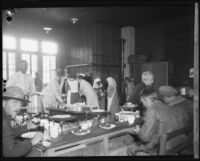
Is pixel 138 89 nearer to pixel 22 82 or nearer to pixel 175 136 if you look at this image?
pixel 175 136

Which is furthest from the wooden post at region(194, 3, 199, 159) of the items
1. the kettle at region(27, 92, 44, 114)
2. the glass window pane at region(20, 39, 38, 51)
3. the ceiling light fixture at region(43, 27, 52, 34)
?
the ceiling light fixture at region(43, 27, 52, 34)

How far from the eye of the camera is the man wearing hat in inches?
93.2

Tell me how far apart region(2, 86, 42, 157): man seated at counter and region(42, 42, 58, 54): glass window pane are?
484 cm

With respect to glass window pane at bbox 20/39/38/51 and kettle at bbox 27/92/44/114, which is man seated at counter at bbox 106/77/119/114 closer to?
kettle at bbox 27/92/44/114

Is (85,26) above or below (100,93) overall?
above

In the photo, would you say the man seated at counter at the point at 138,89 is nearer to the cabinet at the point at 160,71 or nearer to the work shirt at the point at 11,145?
the work shirt at the point at 11,145

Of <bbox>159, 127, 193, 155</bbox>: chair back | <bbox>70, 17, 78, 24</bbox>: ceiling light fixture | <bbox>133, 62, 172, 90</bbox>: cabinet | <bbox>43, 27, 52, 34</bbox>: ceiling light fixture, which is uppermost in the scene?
<bbox>70, 17, 78, 24</bbox>: ceiling light fixture

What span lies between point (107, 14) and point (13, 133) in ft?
16.3

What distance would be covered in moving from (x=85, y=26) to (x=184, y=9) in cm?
315

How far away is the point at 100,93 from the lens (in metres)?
5.64

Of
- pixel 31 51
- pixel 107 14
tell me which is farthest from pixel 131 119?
pixel 31 51

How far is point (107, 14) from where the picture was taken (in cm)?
617

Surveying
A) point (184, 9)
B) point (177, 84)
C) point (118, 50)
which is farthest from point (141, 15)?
point (177, 84)
